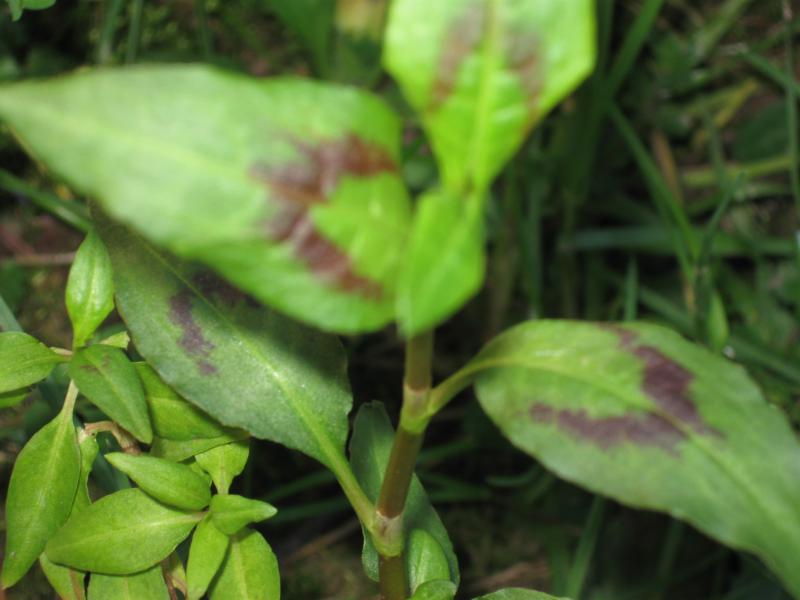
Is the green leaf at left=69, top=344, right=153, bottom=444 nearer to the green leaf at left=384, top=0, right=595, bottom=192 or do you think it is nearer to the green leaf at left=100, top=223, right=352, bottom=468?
the green leaf at left=100, top=223, right=352, bottom=468

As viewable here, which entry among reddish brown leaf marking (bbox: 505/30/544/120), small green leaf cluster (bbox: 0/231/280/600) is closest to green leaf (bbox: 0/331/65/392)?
small green leaf cluster (bbox: 0/231/280/600)

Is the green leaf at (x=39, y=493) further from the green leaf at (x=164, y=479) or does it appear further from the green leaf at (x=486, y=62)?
the green leaf at (x=486, y=62)

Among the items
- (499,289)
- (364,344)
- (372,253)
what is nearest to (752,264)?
(499,289)

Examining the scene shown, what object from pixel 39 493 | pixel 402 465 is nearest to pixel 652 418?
pixel 402 465

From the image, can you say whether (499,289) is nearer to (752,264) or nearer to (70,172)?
(752,264)

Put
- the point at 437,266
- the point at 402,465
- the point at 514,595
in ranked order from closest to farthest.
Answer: the point at 437,266 < the point at 402,465 < the point at 514,595

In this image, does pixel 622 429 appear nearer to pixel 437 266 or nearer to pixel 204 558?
pixel 437 266

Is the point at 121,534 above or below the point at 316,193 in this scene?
below
